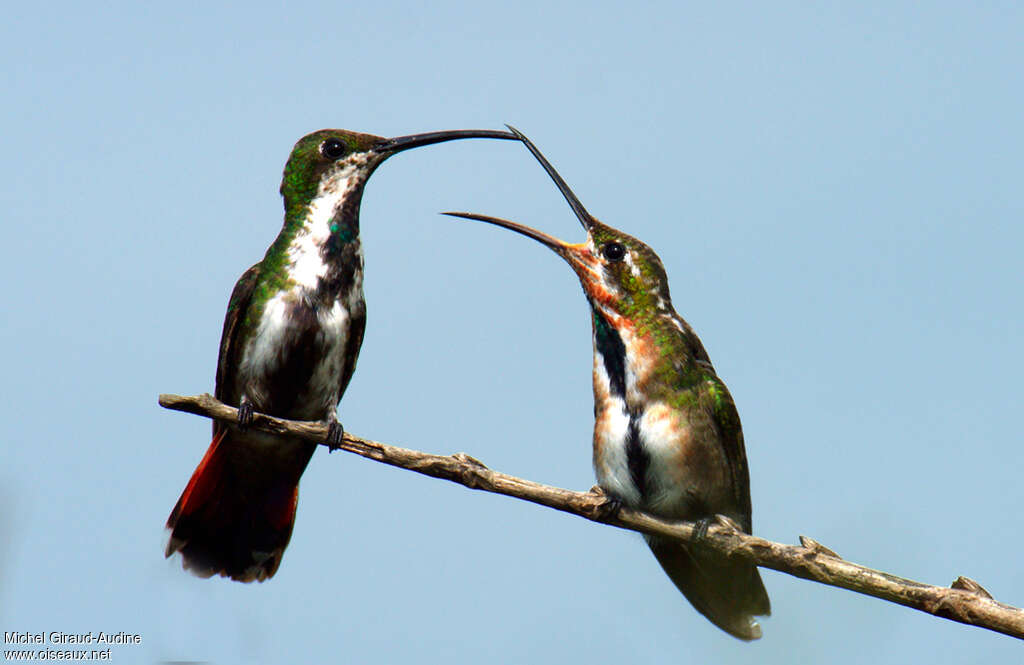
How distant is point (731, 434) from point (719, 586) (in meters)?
1.15

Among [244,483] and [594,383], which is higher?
[594,383]

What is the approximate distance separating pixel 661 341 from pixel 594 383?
1.85ft

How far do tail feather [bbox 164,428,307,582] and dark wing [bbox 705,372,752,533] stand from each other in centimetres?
369

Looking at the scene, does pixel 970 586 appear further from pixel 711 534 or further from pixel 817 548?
pixel 711 534

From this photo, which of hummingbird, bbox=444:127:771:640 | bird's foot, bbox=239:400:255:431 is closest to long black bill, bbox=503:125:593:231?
hummingbird, bbox=444:127:771:640

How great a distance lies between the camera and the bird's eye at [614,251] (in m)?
8.65

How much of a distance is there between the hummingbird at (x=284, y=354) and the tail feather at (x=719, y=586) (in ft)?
9.03

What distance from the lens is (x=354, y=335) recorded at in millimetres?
9289

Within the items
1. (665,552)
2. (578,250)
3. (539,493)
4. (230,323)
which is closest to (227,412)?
(230,323)

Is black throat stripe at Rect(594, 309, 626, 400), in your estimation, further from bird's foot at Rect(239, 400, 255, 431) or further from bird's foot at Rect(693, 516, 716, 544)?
bird's foot at Rect(239, 400, 255, 431)

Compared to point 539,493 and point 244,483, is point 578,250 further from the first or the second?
point 244,483

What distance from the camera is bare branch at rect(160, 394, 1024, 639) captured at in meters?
6.56

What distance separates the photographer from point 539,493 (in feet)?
24.2

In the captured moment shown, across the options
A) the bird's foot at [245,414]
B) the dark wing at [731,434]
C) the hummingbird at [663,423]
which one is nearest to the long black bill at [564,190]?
the hummingbird at [663,423]
